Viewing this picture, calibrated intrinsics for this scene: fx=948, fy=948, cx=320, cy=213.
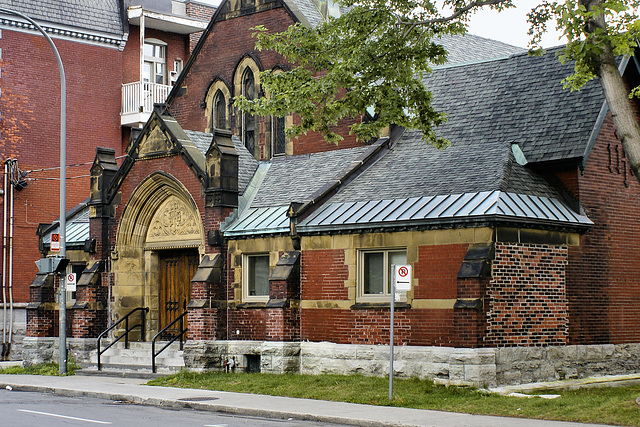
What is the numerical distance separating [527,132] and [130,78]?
64.4 ft

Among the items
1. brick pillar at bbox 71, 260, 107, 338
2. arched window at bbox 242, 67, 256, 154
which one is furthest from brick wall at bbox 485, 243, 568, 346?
brick pillar at bbox 71, 260, 107, 338

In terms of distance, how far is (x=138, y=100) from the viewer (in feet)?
117

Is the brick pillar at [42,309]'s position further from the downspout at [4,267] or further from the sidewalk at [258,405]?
the sidewalk at [258,405]

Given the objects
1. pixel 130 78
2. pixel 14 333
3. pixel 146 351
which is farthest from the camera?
pixel 130 78

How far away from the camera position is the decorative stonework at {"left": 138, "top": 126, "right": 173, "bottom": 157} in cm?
2473

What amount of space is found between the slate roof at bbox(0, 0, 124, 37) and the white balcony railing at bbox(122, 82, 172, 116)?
2.16 m

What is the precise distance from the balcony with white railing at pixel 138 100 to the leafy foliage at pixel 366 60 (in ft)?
54.9

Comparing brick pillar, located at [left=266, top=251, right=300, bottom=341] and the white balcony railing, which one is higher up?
the white balcony railing

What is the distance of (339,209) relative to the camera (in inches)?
856

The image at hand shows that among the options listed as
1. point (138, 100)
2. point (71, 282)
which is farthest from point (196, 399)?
point (138, 100)

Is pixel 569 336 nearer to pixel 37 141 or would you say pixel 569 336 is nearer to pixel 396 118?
pixel 396 118

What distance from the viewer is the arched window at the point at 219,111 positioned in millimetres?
28427

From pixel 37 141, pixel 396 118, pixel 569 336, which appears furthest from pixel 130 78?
pixel 569 336

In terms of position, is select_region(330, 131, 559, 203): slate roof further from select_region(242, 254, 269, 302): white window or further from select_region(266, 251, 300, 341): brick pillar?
select_region(242, 254, 269, 302): white window
